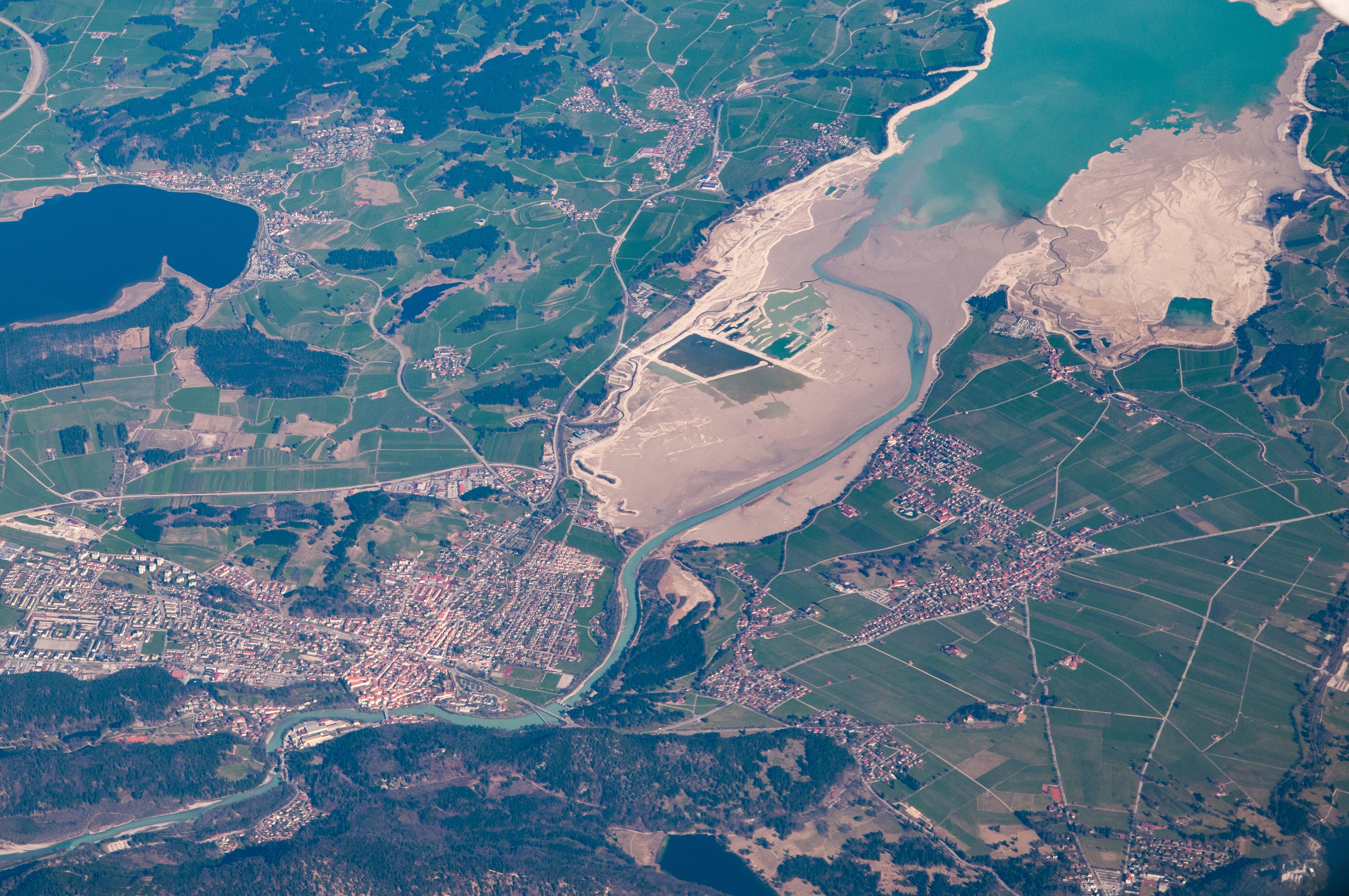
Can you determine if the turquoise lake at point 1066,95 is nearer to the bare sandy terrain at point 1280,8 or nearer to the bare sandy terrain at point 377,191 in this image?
the bare sandy terrain at point 1280,8

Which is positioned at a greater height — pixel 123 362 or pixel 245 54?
pixel 245 54

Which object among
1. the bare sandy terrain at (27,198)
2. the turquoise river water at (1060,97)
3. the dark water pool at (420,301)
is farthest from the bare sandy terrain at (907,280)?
the bare sandy terrain at (27,198)

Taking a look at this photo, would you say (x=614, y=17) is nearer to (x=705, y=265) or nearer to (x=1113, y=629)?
(x=705, y=265)

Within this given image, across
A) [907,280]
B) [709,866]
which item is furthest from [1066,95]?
[709,866]

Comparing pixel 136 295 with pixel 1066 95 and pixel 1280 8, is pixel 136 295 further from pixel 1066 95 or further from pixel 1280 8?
pixel 1280 8

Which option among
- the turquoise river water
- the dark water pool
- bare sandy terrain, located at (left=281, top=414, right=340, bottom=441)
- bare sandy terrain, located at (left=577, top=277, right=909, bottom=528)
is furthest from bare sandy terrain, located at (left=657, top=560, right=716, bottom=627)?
the dark water pool

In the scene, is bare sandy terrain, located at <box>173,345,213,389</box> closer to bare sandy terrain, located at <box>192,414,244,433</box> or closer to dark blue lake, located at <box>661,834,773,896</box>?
bare sandy terrain, located at <box>192,414,244,433</box>

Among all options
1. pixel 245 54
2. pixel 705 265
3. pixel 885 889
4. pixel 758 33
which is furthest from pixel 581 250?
pixel 885 889
